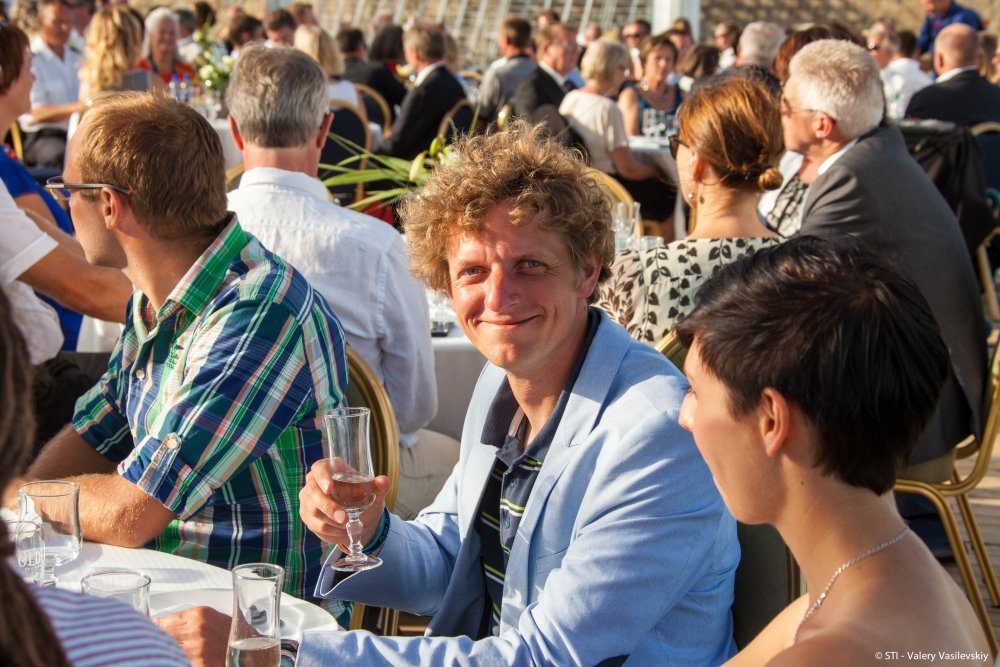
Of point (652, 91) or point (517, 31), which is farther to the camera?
point (652, 91)

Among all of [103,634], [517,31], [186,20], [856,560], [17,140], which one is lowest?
[17,140]

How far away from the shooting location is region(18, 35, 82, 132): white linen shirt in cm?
765

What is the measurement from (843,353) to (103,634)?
0.77 meters

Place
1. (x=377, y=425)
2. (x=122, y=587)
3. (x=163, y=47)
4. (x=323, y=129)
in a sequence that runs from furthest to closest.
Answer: (x=163, y=47) < (x=323, y=129) < (x=377, y=425) < (x=122, y=587)

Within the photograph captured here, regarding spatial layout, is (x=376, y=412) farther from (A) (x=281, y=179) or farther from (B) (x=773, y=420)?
(B) (x=773, y=420)

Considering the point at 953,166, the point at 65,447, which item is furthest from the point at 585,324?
the point at 953,166

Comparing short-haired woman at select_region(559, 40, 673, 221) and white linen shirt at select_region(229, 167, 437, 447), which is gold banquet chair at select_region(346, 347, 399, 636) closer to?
white linen shirt at select_region(229, 167, 437, 447)

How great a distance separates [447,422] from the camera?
3.29 m

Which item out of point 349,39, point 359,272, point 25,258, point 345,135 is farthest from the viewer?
point 349,39

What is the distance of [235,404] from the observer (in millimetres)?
1877

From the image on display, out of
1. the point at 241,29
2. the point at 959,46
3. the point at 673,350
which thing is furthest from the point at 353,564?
the point at 241,29

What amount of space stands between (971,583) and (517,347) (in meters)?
1.87

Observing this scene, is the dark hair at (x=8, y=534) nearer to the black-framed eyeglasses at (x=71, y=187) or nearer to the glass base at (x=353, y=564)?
the glass base at (x=353, y=564)

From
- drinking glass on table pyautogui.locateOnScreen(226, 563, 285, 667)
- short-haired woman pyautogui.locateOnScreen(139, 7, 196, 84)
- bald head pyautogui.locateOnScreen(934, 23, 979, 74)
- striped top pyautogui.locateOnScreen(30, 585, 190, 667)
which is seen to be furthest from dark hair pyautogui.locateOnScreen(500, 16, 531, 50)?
striped top pyautogui.locateOnScreen(30, 585, 190, 667)
